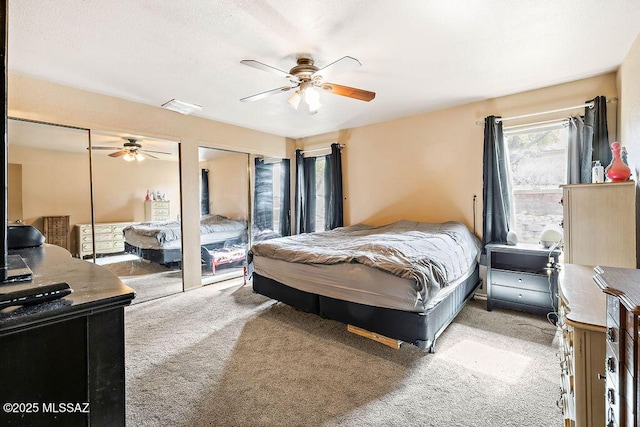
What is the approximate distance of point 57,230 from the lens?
3168mm

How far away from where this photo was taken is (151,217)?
12.9ft

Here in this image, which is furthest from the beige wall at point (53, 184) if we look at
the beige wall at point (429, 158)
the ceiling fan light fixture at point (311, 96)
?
the beige wall at point (429, 158)

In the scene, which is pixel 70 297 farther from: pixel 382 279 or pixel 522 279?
pixel 522 279

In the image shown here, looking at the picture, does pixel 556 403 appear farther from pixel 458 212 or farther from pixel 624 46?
pixel 624 46

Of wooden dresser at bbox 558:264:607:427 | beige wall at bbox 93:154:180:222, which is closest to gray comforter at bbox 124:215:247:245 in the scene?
beige wall at bbox 93:154:180:222

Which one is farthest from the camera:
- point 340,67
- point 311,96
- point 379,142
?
point 379,142

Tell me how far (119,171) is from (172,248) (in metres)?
1.19

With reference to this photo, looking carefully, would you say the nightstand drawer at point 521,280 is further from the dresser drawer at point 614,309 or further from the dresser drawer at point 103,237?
the dresser drawer at point 103,237

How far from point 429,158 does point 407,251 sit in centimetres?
212

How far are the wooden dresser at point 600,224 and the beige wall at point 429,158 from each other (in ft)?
4.58

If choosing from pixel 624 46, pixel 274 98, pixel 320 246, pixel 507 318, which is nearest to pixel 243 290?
pixel 320 246

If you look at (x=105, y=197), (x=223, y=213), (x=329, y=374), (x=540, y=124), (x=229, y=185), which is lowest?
(x=329, y=374)

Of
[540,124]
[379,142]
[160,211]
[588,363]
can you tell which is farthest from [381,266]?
[160,211]

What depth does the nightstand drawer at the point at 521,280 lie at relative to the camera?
9.55 feet
